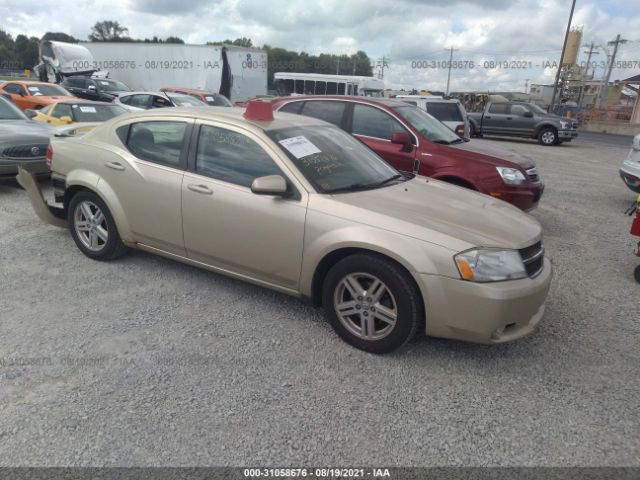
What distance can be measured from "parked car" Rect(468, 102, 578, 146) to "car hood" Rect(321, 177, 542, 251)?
17.7m

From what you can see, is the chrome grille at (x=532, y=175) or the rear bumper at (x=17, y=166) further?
the rear bumper at (x=17, y=166)

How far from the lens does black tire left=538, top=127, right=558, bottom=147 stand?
62.2 ft

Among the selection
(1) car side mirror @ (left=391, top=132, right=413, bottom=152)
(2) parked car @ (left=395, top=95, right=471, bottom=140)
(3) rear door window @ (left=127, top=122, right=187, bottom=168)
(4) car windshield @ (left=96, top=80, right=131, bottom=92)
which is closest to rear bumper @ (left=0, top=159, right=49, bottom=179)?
(3) rear door window @ (left=127, top=122, right=187, bottom=168)

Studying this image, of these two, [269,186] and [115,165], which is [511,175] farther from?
[115,165]

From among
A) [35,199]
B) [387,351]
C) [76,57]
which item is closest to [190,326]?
[387,351]

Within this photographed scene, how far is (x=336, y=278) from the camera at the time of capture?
125 inches

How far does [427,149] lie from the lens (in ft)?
19.6

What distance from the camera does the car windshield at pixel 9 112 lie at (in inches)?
304

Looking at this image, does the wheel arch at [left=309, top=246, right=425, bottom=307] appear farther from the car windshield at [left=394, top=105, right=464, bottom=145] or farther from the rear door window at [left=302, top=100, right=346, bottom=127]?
the rear door window at [left=302, top=100, right=346, bottom=127]

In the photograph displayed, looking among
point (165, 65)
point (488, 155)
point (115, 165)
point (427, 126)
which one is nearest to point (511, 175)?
point (488, 155)

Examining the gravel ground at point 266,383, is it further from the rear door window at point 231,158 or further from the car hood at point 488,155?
the car hood at point 488,155

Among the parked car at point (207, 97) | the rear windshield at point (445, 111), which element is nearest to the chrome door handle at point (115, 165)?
the rear windshield at point (445, 111)

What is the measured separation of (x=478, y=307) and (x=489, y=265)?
0.27 meters

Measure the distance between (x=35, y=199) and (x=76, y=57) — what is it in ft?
66.8
